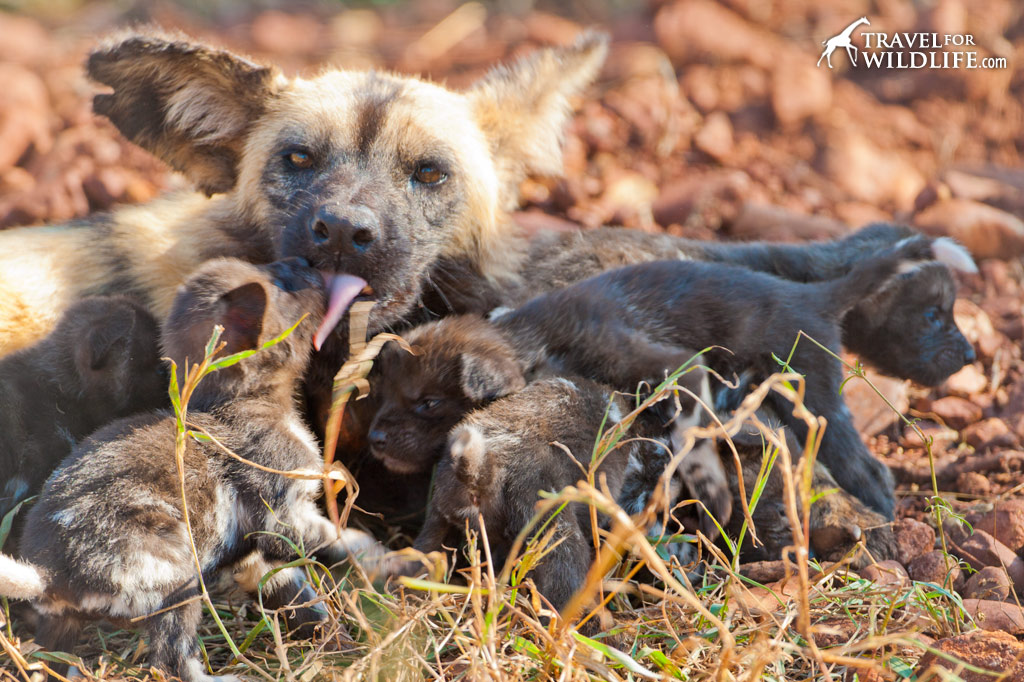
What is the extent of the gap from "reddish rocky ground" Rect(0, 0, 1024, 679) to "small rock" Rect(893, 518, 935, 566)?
609 millimetres

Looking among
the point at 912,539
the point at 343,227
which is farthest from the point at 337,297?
the point at 912,539

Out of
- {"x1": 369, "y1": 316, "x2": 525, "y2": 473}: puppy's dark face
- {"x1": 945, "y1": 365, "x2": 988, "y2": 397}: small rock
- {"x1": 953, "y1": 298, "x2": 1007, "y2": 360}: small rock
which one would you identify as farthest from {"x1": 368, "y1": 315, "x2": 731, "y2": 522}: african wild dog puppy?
{"x1": 953, "y1": 298, "x2": 1007, "y2": 360}: small rock

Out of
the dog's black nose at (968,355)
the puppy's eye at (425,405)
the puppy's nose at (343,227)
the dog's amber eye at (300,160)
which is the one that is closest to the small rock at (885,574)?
the dog's black nose at (968,355)

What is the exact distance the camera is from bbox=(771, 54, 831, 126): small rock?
22.9 feet

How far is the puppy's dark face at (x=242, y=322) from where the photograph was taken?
10.1ft

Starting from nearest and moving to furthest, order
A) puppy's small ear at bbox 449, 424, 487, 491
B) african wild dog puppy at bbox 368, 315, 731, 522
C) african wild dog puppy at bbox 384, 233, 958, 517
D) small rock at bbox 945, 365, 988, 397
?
1. puppy's small ear at bbox 449, 424, 487, 491
2. african wild dog puppy at bbox 368, 315, 731, 522
3. african wild dog puppy at bbox 384, 233, 958, 517
4. small rock at bbox 945, 365, 988, 397

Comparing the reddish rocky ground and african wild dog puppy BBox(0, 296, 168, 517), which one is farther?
the reddish rocky ground

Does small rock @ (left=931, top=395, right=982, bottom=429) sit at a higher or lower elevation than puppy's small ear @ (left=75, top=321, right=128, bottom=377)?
lower

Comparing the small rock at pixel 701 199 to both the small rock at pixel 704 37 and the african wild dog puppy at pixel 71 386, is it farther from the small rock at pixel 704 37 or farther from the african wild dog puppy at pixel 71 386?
the african wild dog puppy at pixel 71 386

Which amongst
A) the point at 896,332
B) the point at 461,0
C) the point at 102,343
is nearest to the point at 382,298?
the point at 102,343

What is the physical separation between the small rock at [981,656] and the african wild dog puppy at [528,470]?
3.07 feet

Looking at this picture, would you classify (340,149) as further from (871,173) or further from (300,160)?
(871,173)

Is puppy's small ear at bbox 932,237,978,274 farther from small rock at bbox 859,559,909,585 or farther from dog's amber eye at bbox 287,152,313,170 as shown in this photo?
dog's amber eye at bbox 287,152,313,170

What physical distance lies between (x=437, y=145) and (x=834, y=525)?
203 centimetres
